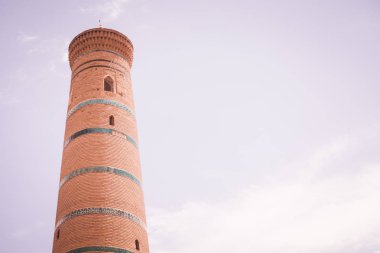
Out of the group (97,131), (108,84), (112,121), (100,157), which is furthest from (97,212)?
(108,84)

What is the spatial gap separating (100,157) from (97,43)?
5.37 m

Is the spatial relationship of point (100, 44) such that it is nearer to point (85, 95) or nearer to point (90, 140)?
point (85, 95)

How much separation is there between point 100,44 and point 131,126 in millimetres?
3813

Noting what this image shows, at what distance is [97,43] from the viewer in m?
16.6

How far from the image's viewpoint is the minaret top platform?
54.6 feet

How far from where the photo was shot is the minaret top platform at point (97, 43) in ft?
54.6

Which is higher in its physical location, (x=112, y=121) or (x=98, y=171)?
(x=112, y=121)

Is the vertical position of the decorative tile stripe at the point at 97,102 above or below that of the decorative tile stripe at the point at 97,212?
above

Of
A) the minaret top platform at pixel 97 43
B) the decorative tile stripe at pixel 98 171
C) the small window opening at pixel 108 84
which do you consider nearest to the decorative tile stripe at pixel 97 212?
the decorative tile stripe at pixel 98 171

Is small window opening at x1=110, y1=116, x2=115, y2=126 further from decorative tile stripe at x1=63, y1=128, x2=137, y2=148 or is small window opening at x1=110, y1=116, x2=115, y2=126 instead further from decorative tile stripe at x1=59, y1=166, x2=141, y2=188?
decorative tile stripe at x1=59, y1=166, x2=141, y2=188

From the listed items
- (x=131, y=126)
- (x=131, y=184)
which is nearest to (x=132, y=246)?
(x=131, y=184)

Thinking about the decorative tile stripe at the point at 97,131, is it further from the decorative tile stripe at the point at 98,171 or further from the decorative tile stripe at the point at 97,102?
the decorative tile stripe at the point at 98,171

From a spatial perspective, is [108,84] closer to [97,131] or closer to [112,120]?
[112,120]

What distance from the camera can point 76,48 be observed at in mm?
16891
